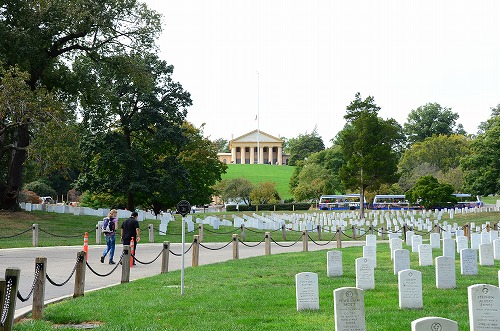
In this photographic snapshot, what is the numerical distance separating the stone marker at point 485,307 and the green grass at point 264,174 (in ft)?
356

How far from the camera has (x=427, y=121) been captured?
125 m

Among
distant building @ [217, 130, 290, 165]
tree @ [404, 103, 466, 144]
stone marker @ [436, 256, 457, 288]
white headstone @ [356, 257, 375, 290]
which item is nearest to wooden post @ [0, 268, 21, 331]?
white headstone @ [356, 257, 375, 290]

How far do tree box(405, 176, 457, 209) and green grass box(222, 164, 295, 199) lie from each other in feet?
164

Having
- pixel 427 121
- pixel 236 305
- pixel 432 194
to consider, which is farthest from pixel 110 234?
pixel 427 121

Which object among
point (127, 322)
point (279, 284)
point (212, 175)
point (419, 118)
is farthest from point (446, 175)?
point (127, 322)

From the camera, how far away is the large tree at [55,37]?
108 feet

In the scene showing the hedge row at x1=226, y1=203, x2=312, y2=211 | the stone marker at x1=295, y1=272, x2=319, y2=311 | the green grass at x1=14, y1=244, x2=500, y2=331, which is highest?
the hedge row at x1=226, y1=203, x2=312, y2=211

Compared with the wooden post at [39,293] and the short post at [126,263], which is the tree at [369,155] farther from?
the wooden post at [39,293]

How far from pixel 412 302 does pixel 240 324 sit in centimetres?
297

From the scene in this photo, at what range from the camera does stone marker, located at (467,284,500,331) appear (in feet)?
25.4

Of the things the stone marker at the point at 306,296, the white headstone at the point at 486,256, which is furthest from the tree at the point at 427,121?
the stone marker at the point at 306,296

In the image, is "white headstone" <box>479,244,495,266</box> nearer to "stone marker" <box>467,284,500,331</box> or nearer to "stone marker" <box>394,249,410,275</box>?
"stone marker" <box>394,249,410,275</box>

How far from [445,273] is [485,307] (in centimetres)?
505

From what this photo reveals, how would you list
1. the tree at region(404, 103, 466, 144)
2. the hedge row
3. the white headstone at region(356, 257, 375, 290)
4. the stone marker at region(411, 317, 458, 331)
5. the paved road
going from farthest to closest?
the tree at region(404, 103, 466, 144)
the hedge row
the paved road
the white headstone at region(356, 257, 375, 290)
the stone marker at region(411, 317, 458, 331)
